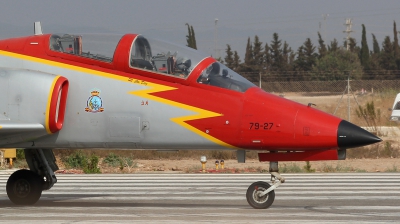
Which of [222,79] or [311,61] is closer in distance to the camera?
[222,79]

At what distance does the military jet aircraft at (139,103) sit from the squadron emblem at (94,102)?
2 cm

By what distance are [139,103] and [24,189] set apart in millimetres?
3109

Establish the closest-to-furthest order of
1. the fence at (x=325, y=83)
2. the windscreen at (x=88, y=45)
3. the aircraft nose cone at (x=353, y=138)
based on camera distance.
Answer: the aircraft nose cone at (x=353, y=138)
the windscreen at (x=88, y=45)
the fence at (x=325, y=83)

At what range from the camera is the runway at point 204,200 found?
459 inches

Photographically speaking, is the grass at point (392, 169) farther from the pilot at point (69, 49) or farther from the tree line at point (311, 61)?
the tree line at point (311, 61)

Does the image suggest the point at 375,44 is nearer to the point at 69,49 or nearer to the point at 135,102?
the point at 69,49

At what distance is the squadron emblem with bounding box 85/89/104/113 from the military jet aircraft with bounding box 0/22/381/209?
0.02 meters

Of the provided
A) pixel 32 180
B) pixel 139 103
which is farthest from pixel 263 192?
pixel 32 180

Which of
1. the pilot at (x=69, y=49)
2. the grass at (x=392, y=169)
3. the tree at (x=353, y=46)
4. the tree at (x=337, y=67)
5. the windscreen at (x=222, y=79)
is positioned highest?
the tree at (x=353, y=46)

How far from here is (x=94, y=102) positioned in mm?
12289

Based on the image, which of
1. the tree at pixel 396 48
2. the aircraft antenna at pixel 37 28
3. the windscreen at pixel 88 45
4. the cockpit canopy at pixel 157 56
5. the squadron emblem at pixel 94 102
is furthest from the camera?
the tree at pixel 396 48

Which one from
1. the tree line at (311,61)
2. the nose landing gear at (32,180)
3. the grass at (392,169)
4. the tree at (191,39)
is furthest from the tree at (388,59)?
the nose landing gear at (32,180)

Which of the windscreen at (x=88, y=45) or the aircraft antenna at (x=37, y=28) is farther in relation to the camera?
the aircraft antenna at (x=37, y=28)

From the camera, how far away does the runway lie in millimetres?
11656
